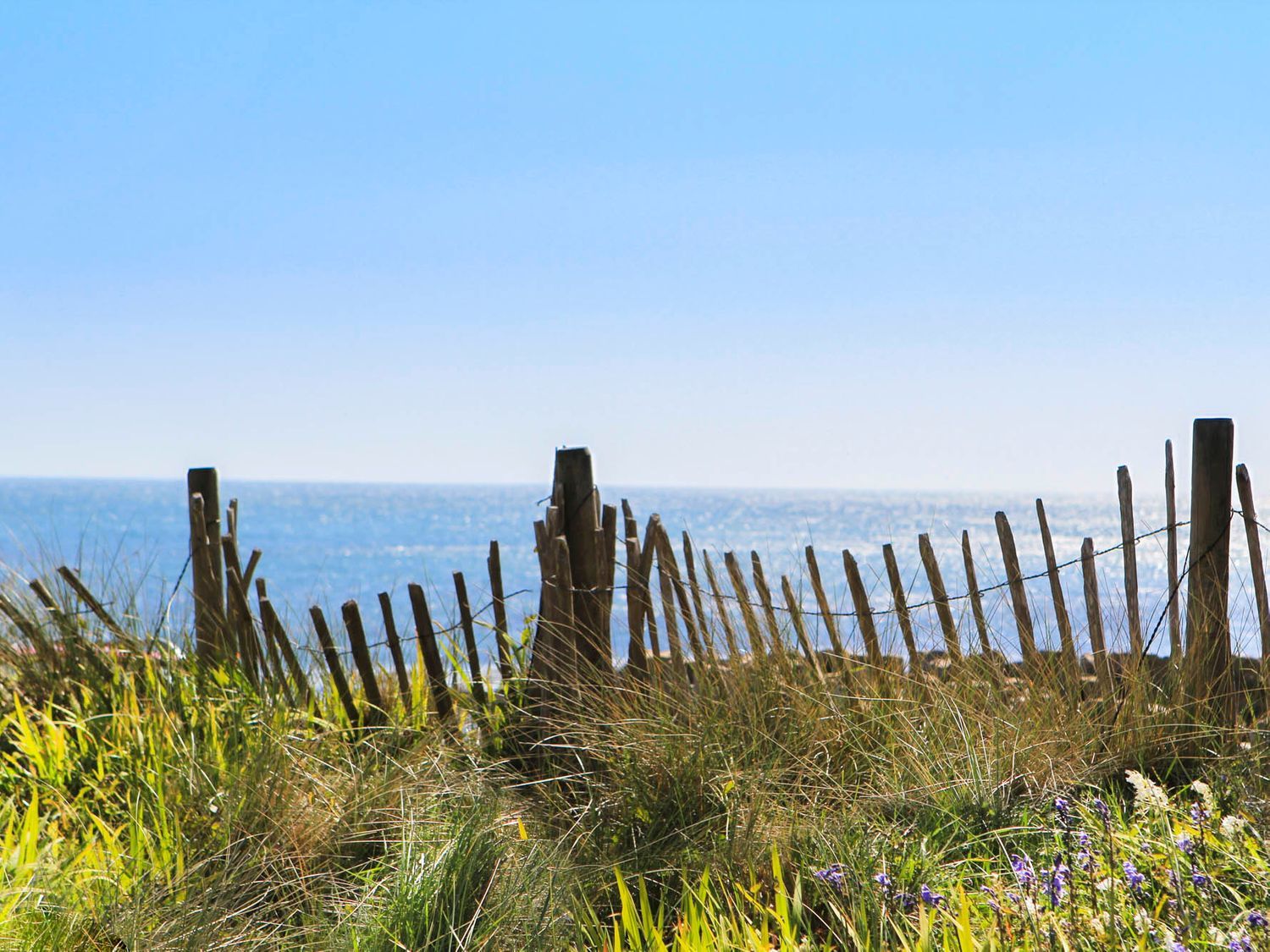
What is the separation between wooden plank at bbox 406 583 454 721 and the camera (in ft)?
12.3

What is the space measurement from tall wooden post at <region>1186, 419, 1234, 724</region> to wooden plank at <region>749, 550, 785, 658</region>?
1.42 meters

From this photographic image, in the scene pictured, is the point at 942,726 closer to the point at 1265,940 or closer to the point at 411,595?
the point at 1265,940

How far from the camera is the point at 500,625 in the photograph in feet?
12.8

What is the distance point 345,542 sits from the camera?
80438mm

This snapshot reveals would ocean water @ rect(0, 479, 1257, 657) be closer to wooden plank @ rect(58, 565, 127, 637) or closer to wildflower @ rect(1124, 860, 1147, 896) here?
wooden plank @ rect(58, 565, 127, 637)

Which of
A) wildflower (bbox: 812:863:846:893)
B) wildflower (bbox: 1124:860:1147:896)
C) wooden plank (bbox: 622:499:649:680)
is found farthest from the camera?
wooden plank (bbox: 622:499:649:680)

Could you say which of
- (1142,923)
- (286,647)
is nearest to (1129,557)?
(1142,923)

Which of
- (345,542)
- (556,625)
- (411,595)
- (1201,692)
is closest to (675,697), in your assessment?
(556,625)

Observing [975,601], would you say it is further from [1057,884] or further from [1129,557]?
[1057,884]

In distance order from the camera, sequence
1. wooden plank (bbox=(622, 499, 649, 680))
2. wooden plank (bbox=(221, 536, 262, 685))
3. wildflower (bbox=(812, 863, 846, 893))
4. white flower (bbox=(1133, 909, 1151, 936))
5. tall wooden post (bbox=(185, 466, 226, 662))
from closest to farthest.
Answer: white flower (bbox=(1133, 909, 1151, 936))
wildflower (bbox=(812, 863, 846, 893))
wooden plank (bbox=(622, 499, 649, 680))
wooden plank (bbox=(221, 536, 262, 685))
tall wooden post (bbox=(185, 466, 226, 662))

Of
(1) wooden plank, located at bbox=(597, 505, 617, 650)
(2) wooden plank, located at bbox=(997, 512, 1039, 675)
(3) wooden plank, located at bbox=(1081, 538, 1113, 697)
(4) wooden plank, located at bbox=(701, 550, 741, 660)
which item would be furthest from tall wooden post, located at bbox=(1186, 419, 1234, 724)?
(1) wooden plank, located at bbox=(597, 505, 617, 650)

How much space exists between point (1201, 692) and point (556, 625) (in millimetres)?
2182

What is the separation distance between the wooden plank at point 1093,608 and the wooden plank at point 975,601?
14.3 inches

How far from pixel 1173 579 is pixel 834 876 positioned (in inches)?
79.0
